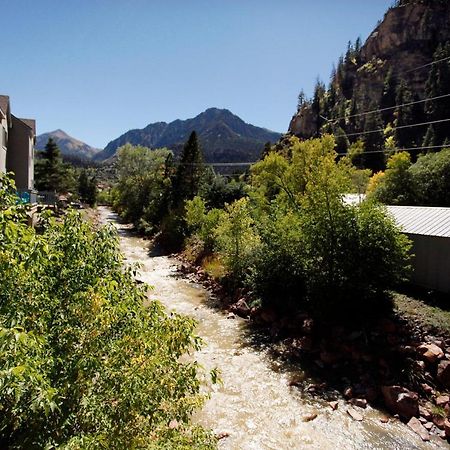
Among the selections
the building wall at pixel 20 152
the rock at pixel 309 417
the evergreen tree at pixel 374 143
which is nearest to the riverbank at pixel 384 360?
the rock at pixel 309 417

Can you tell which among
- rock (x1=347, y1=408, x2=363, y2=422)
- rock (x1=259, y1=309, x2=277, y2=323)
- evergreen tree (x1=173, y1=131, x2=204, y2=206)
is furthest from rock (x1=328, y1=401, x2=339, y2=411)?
evergreen tree (x1=173, y1=131, x2=204, y2=206)

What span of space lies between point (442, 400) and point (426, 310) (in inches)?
163

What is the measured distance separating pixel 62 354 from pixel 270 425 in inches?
296

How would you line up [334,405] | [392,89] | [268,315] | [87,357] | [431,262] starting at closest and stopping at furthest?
[87,357] → [334,405] → [431,262] → [268,315] → [392,89]

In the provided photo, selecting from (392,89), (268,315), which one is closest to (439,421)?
(268,315)

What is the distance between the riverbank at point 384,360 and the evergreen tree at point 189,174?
2764 centimetres

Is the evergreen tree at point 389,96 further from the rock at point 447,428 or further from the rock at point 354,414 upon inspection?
the rock at point 354,414

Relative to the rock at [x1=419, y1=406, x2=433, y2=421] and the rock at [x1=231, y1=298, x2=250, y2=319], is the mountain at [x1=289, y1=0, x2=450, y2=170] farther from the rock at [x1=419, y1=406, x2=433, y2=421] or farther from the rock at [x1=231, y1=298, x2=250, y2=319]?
the rock at [x1=419, y1=406, x2=433, y2=421]

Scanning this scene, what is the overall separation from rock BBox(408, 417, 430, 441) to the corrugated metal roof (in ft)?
25.1

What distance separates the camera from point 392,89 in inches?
4252

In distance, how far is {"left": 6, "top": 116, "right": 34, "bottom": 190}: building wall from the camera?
32875 millimetres

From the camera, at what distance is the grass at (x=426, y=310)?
42.5 ft

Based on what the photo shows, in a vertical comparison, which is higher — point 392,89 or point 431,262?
point 392,89

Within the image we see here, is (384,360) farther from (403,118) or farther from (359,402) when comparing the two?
(403,118)
